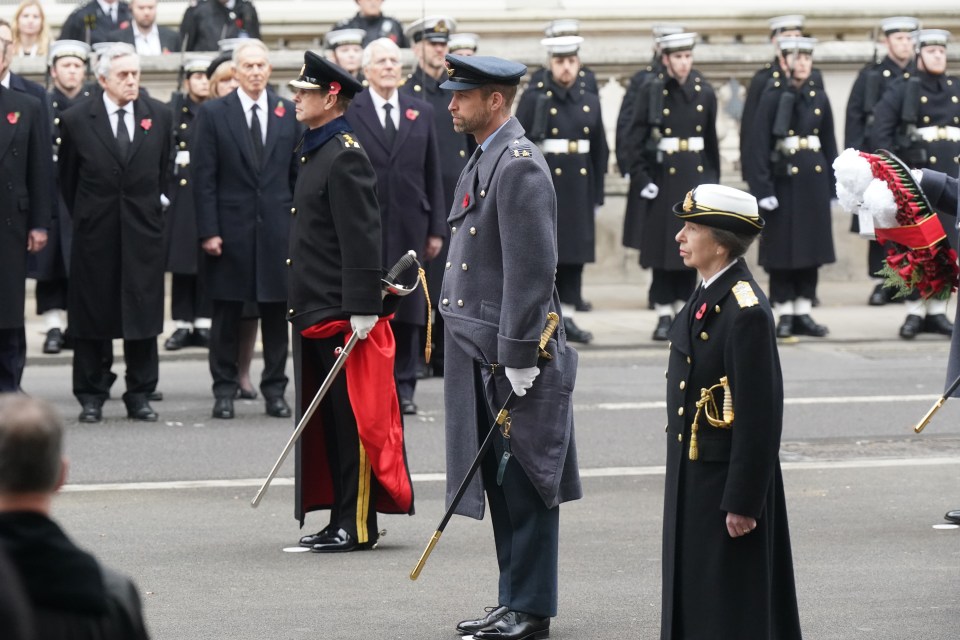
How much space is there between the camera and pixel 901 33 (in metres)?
15.4

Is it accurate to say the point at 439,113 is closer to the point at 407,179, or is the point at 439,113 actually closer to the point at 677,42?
the point at 407,179

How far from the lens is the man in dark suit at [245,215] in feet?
35.6

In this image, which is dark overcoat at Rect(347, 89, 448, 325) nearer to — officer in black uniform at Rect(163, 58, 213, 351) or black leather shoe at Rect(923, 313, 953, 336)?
officer in black uniform at Rect(163, 58, 213, 351)

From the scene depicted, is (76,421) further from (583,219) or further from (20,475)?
(20,475)

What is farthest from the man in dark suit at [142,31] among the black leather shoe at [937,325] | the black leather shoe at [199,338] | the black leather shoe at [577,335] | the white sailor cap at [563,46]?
the black leather shoe at [937,325]

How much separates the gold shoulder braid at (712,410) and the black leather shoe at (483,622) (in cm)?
129

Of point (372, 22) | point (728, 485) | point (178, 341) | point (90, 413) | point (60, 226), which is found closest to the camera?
point (728, 485)

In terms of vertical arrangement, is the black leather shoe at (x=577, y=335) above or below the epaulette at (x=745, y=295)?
below

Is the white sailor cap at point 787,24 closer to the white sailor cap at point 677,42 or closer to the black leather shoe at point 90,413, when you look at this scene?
the white sailor cap at point 677,42

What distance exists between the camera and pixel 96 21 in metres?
15.8

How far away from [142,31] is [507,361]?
421 inches

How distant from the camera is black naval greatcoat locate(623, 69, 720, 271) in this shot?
14516 mm

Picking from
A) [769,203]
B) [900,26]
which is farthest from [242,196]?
[900,26]

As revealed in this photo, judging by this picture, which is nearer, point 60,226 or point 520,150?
point 520,150
